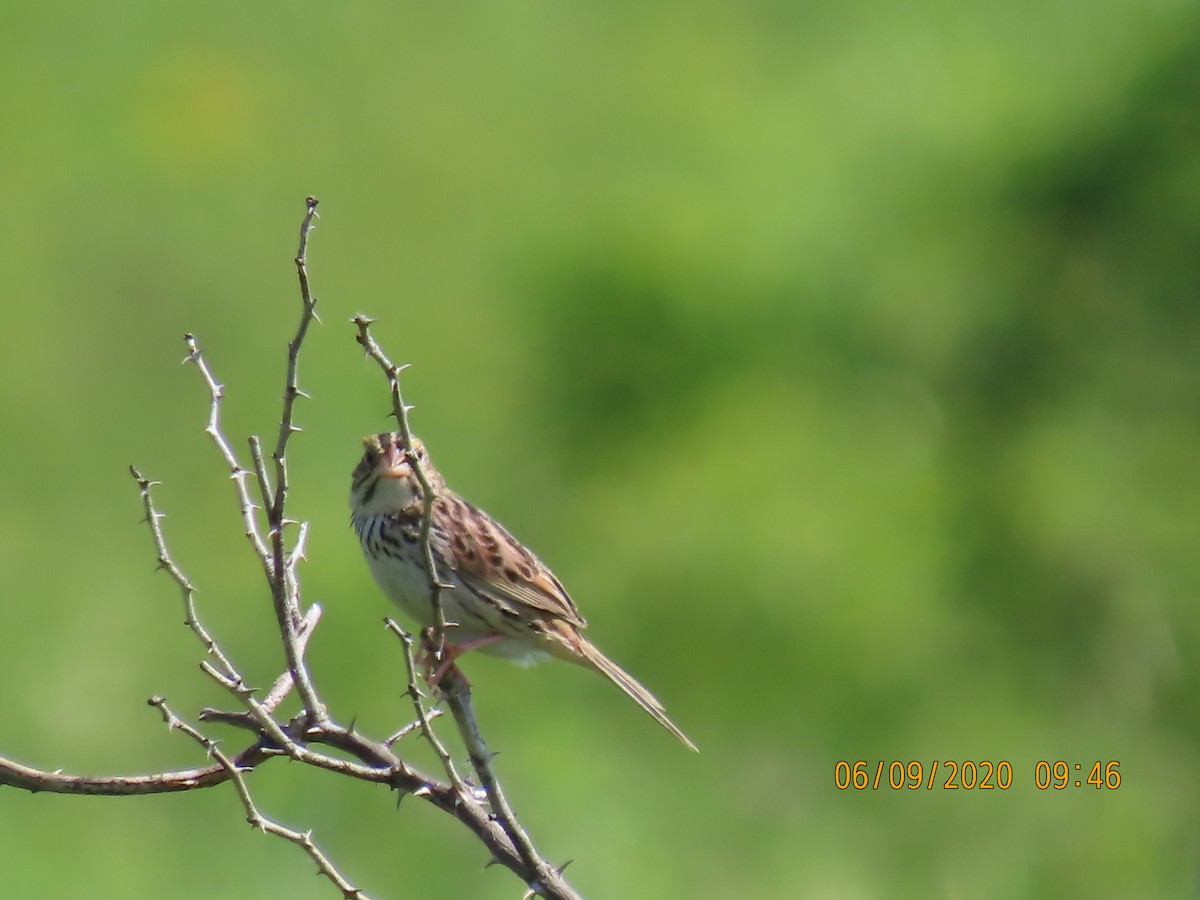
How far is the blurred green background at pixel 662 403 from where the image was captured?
8867mm

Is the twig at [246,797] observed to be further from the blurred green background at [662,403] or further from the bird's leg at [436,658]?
the blurred green background at [662,403]

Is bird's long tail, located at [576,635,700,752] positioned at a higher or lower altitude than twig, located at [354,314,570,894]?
higher

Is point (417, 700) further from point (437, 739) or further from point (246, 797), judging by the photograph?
point (246, 797)

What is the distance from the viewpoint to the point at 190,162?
1452cm

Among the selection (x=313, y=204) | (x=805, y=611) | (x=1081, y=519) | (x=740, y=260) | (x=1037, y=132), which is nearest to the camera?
(x=313, y=204)

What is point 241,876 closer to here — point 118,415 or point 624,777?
point 624,777

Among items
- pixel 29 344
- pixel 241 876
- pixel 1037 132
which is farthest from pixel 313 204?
pixel 1037 132

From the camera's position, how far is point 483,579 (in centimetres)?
484

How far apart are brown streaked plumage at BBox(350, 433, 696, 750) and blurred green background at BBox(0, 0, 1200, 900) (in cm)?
255

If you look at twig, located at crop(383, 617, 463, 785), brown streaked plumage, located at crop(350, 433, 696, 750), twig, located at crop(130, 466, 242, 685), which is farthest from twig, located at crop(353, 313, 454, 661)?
brown streaked plumage, located at crop(350, 433, 696, 750)

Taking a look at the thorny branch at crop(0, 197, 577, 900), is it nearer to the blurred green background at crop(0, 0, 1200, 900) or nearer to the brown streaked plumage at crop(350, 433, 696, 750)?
the brown streaked plumage at crop(350, 433, 696, 750)

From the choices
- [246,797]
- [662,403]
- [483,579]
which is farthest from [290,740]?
[662,403]

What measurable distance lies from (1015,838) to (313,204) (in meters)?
6.63

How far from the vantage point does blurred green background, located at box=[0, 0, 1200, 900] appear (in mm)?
8867
